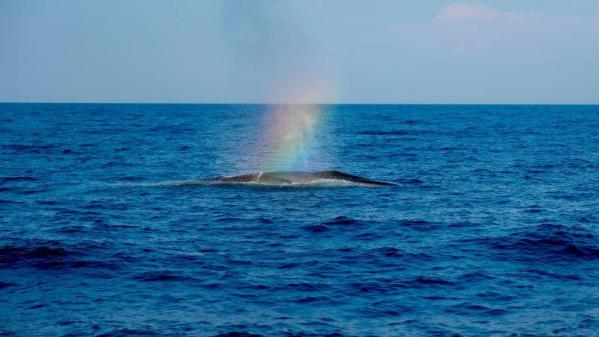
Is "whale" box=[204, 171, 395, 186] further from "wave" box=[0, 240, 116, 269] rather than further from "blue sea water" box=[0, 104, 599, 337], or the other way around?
"wave" box=[0, 240, 116, 269]

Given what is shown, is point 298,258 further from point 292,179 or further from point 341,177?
point 341,177

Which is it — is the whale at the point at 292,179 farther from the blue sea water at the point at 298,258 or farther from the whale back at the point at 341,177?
the blue sea water at the point at 298,258

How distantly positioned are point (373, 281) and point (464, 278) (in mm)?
2712

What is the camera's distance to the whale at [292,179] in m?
35.6

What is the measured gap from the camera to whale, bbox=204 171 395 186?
35.6 metres

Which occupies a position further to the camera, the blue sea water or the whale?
the whale

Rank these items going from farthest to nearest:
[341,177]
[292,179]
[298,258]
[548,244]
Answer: [341,177] → [292,179] → [548,244] → [298,258]

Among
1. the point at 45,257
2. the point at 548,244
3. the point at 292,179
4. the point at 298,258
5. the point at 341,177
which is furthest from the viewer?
the point at 341,177

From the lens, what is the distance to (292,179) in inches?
1407

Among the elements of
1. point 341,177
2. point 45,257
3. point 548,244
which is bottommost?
point 45,257

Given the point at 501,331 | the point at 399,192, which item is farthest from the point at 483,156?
the point at 501,331

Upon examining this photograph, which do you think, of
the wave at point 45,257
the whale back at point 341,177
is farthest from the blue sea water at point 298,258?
the whale back at point 341,177

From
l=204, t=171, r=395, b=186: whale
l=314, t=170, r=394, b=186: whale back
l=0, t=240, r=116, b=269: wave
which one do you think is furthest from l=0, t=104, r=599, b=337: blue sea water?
l=314, t=170, r=394, b=186: whale back

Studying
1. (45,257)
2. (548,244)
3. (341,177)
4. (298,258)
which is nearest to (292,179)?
(341,177)
